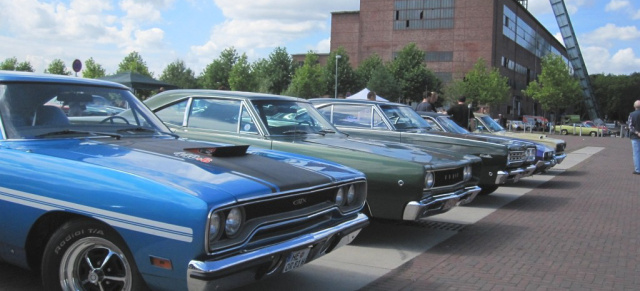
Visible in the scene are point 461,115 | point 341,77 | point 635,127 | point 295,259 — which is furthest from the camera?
point 341,77

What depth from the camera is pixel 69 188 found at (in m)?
3.11

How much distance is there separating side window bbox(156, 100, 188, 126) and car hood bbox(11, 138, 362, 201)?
2477 millimetres

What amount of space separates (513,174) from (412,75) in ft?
171

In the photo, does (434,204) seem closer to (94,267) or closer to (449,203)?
(449,203)

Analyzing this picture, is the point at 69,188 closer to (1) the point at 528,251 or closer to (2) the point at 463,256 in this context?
(2) the point at 463,256

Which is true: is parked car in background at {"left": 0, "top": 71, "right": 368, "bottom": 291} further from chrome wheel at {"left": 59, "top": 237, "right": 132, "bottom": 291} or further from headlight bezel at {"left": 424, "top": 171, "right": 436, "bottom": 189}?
headlight bezel at {"left": 424, "top": 171, "right": 436, "bottom": 189}

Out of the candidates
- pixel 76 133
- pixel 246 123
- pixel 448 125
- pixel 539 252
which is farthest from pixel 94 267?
pixel 448 125

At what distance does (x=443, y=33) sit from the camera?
7350 cm

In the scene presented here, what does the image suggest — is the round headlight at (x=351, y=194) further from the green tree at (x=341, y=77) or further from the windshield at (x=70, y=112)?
the green tree at (x=341, y=77)

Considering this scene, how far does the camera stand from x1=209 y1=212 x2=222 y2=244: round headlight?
2798 millimetres

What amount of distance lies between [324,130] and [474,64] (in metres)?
66.4

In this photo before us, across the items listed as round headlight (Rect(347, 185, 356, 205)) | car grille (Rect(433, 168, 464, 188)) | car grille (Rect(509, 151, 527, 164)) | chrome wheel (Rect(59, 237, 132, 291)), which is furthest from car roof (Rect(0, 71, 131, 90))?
car grille (Rect(509, 151, 527, 164))

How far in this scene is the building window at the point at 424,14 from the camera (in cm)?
7325

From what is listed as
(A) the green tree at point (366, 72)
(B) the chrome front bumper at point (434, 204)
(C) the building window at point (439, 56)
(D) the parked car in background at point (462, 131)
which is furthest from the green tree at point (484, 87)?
(B) the chrome front bumper at point (434, 204)
